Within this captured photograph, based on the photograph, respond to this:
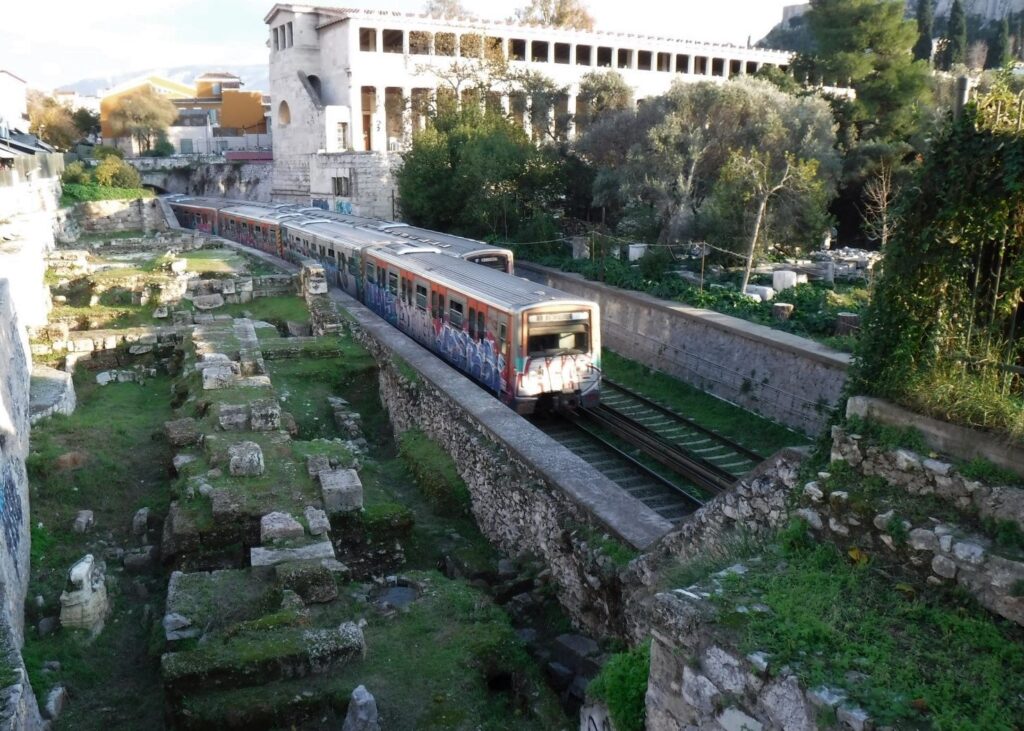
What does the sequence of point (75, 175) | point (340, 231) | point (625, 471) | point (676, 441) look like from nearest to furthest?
point (625, 471) → point (676, 441) → point (340, 231) → point (75, 175)

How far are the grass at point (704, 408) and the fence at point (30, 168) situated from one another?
2289 centimetres

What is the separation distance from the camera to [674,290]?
1903 cm

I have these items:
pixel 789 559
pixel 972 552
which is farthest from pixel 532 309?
pixel 972 552

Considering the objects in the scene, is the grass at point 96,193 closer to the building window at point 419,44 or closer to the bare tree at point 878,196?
the building window at point 419,44

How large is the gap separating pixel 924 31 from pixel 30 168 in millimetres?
50971

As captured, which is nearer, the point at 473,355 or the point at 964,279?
the point at 964,279

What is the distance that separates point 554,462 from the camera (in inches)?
367

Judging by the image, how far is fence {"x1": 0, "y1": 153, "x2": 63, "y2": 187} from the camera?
28844 mm

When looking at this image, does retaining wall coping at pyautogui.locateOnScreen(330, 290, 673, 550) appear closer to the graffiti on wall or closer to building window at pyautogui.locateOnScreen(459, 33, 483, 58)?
the graffiti on wall

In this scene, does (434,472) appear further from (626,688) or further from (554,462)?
(626,688)

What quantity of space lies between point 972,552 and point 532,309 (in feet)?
29.7

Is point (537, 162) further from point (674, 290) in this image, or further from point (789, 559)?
point (789, 559)

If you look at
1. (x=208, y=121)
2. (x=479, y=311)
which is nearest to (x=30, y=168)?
(x=479, y=311)

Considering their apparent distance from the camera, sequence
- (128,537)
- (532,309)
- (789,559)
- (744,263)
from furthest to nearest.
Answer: (744,263) < (532,309) < (128,537) < (789,559)
